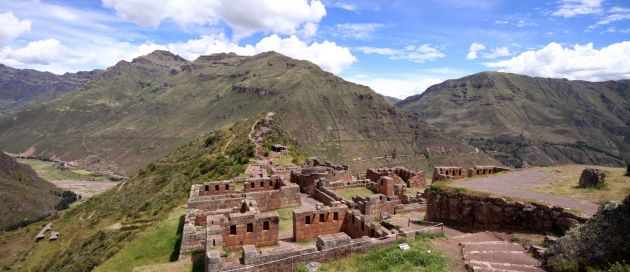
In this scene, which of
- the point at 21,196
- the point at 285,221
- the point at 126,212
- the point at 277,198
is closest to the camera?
the point at 285,221

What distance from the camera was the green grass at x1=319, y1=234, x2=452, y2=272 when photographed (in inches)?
541

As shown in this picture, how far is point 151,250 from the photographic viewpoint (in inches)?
906

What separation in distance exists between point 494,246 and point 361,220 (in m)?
6.00

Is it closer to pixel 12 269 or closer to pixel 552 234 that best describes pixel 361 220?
pixel 552 234

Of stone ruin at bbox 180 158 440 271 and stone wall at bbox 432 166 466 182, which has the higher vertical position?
stone wall at bbox 432 166 466 182

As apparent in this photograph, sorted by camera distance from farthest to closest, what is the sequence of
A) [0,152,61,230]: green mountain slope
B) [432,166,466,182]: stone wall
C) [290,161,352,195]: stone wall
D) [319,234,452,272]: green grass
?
[0,152,61,230]: green mountain slope, [432,166,466,182]: stone wall, [290,161,352,195]: stone wall, [319,234,452,272]: green grass

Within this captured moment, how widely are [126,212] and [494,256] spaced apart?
53.4 m

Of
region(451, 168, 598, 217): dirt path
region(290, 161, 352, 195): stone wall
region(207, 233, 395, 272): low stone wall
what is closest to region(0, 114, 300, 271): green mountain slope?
region(290, 161, 352, 195): stone wall

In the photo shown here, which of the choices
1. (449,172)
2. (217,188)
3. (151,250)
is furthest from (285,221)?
(449,172)

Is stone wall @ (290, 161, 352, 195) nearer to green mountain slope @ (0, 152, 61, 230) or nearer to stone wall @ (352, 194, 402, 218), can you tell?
stone wall @ (352, 194, 402, 218)

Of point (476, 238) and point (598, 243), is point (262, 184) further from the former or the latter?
point (598, 243)

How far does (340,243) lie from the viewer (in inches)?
602

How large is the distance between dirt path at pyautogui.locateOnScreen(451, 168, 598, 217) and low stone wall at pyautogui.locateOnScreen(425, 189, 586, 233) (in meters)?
0.70

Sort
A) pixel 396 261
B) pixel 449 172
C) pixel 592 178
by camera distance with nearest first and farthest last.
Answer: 1. pixel 396 261
2. pixel 592 178
3. pixel 449 172
